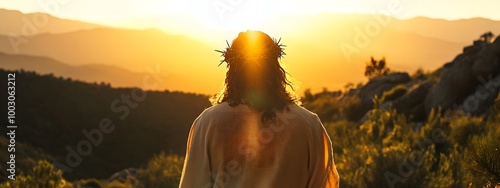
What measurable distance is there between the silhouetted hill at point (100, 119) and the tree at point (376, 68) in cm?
2030

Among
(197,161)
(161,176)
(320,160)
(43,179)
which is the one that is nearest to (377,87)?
(161,176)

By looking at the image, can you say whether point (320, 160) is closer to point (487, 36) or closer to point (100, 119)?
point (487, 36)

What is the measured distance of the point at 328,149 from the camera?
520 centimetres

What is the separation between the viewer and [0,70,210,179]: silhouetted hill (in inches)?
2239

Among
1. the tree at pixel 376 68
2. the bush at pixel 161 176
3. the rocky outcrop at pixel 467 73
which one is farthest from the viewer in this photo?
the tree at pixel 376 68

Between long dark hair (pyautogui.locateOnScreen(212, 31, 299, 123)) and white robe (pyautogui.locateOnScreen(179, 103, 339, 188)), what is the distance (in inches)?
2.8

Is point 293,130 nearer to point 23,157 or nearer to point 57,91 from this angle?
point 23,157

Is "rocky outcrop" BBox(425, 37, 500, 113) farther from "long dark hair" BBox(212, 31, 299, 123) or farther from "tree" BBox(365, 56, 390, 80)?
"tree" BBox(365, 56, 390, 80)

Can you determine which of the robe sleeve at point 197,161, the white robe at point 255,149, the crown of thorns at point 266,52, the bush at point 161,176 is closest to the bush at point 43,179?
the bush at point 161,176

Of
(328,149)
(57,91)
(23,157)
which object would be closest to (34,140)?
(23,157)

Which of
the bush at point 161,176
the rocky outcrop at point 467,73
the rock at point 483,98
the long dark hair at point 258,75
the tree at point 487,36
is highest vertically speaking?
the tree at point 487,36

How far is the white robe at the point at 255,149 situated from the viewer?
4.92 m

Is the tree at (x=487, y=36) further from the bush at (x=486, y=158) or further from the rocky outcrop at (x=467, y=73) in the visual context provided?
the bush at (x=486, y=158)

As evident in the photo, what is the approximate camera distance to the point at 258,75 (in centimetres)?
492
